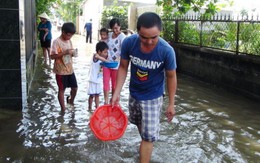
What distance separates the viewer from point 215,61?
8.95 m

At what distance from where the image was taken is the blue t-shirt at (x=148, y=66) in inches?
129

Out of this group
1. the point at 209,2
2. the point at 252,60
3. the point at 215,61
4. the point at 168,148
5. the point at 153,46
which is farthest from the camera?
the point at 209,2

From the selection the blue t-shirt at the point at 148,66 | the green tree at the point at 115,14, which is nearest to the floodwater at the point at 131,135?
the blue t-shirt at the point at 148,66

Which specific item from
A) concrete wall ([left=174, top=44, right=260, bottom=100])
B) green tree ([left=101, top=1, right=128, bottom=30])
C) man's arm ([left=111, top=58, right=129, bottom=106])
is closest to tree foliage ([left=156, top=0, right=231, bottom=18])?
concrete wall ([left=174, top=44, right=260, bottom=100])

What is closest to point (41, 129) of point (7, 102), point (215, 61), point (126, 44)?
point (7, 102)

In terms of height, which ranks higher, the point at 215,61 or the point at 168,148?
the point at 215,61

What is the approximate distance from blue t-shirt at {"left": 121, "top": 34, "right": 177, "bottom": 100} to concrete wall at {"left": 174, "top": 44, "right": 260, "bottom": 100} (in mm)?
4515

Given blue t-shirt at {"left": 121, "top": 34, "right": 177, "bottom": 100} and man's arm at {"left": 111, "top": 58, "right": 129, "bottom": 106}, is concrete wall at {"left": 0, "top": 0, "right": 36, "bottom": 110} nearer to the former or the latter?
man's arm at {"left": 111, "top": 58, "right": 129, "bottom": 106}

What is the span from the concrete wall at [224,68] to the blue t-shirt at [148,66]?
4515mm

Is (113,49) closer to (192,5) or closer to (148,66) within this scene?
(148,66)

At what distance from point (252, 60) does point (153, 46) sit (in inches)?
190

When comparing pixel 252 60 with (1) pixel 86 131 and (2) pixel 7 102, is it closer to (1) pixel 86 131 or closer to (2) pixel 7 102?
(1) pixel 86 131

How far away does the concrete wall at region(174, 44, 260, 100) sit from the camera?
7.45 metres

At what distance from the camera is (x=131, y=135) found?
16.2 feet
